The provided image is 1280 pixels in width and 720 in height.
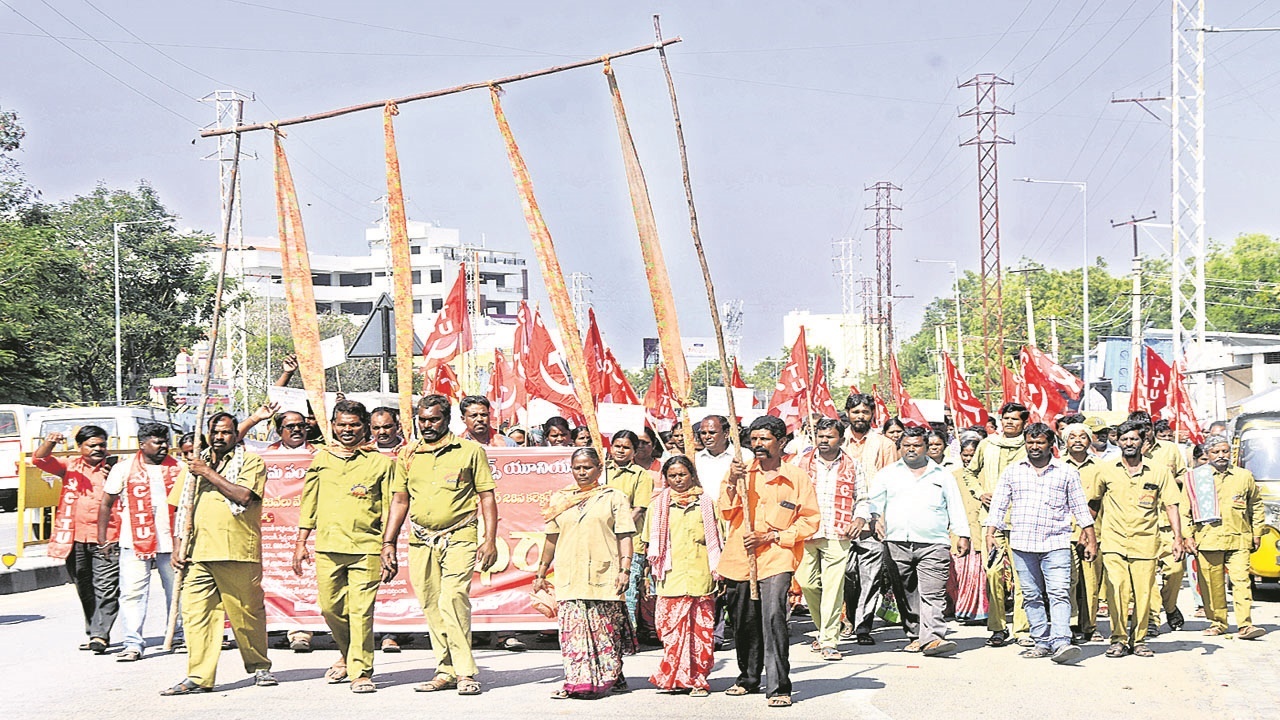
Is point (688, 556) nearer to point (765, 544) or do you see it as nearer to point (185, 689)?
point (765, 544)

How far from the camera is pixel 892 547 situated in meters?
11.0

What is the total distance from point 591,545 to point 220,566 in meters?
2.23

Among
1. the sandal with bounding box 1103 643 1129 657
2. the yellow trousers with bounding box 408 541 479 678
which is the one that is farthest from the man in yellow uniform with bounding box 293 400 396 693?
the sandal with bounding box 1103 643 1129 657

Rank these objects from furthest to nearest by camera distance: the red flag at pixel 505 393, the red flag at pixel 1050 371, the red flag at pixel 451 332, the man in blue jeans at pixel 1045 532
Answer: the red flag at pixel 1050 371
the red flag at pixel 505 393
the red flag at pixel 451 332
the man in blue jeans at pixel 1045 532

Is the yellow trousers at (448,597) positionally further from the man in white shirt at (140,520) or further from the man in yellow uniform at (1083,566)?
the man in yellow uniform at (1083,566)

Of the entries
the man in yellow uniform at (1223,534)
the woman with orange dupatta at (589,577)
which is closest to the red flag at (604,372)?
the man in yellow uniform at (1223,534)

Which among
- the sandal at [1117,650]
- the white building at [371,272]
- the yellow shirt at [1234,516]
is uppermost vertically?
the white building at [371,272]

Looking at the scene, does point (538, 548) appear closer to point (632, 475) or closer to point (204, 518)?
point (632, 475)

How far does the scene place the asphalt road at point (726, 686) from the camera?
818 cm

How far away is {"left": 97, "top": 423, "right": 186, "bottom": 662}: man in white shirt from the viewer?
33.5 ft

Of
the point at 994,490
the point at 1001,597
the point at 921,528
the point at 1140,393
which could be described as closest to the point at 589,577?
the point at 921,528

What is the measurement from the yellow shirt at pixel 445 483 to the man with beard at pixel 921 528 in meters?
3.55

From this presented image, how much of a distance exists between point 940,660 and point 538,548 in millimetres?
3019

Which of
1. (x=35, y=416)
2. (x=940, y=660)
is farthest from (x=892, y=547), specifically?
(x=35, y=416)
